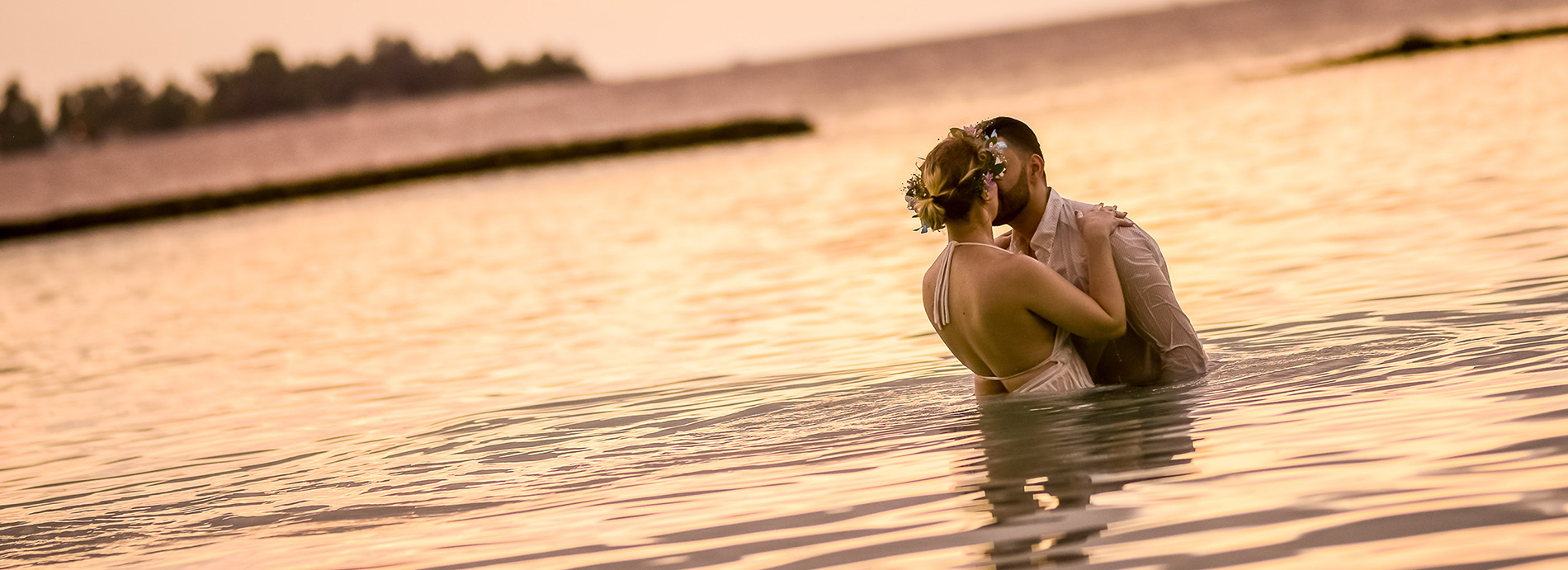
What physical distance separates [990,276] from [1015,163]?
615mm

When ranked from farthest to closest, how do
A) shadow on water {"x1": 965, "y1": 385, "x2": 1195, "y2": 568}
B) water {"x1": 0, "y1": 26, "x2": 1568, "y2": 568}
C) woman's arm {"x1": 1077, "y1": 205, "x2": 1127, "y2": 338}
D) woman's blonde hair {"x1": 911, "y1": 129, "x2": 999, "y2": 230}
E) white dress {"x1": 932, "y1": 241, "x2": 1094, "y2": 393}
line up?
white dress {"x1": 932, "y1": 241, "x2": 1094, "y2": 393} < woman's arm {"x1": 1077, "y1": 205, "x2": 1127, "y2": 338} < woman's blonde hair {"x1": 911, "y1": 129, "x2": 999, "y2": 230} < water {"x1": 0, "y1": 26, "x2": 1568, "y2": 568} < shadow on water {"x1": 965, "y1": 385, "x2": 1195, "y2": 568}

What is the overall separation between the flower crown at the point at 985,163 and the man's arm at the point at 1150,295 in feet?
2.42

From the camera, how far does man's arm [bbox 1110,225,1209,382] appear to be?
845 centimetres

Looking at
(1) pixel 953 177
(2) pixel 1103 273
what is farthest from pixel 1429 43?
(1) pixel 953 177

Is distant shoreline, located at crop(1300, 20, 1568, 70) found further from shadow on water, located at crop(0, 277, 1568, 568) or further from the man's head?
the man's head

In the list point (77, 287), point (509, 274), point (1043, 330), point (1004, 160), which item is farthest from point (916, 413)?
point (77, 287)

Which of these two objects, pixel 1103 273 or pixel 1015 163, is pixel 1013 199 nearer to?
pixel 1015 163

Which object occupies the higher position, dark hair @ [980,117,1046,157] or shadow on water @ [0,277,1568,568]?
dark hair @ [980,117,1046,157]

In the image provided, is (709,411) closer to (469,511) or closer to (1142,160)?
(469,511)

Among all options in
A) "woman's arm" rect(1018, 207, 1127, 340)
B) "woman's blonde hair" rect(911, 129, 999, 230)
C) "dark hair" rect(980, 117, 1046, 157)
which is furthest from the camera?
"dark hair" rect(980, 117, 1046, 157)

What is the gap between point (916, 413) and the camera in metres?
9.15

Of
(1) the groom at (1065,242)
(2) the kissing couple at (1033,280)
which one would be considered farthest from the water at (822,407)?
(1) the groom at (1065,242)

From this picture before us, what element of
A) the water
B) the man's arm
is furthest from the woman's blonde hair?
the water

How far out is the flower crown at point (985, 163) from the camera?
26.5 feet
